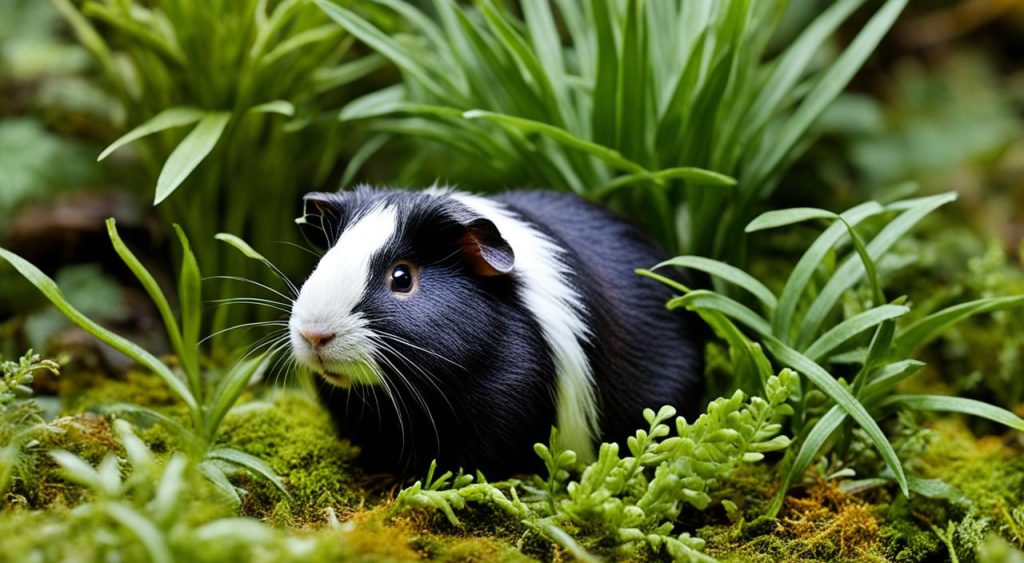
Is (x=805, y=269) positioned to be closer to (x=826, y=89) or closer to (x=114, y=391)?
(x=826, y=89)

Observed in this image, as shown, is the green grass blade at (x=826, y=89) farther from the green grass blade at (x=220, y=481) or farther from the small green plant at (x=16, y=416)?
the small green plant at (x=16, y=416)

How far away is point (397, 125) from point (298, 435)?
1.48 metres

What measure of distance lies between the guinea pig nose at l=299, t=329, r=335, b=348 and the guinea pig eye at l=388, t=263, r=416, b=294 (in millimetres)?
269

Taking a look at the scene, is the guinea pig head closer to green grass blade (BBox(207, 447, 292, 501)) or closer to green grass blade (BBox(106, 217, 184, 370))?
green grass blade (BBox(207, 447, 292, 501))

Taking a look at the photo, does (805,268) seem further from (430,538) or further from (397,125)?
(397,125)

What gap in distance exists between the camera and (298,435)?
3398 millimetres

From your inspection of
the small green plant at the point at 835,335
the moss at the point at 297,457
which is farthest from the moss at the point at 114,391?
the small green plant at the point at 835,335

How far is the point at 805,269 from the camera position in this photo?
325cm

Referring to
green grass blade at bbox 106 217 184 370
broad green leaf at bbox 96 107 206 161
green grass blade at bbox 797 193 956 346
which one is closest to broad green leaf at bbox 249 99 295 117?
broad green leaf at bbox 96 107 206 161

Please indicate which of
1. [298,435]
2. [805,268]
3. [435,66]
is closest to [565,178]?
[435,66]

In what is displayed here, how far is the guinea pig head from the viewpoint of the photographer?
2809 millimetres

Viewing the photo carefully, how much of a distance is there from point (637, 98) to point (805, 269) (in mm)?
956

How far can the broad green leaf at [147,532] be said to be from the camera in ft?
6.21

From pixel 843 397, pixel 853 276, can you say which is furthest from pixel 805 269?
pixel 843 397
